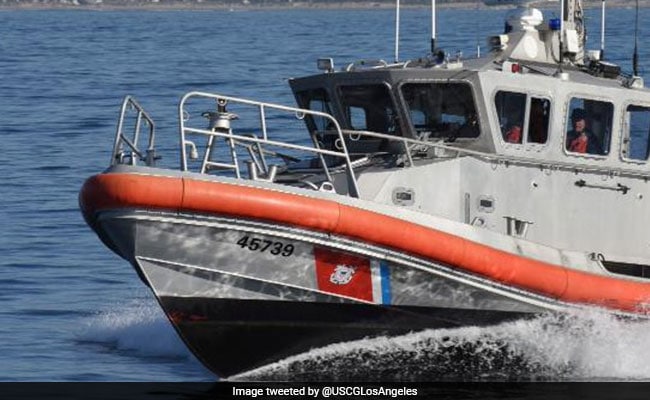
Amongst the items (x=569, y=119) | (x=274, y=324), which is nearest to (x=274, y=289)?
(x=274, y=324)

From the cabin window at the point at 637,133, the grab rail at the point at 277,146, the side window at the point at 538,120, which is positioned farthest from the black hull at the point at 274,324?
the cabin window at the point at 637,133

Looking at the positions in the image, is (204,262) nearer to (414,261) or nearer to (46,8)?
(414,261)

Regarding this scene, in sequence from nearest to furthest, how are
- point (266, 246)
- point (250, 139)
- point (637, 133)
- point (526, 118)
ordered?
1. point (250, 139)
2. point (266, 246)
3. point (526, 118)
4. point (637, 133)

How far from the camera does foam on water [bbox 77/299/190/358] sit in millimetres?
16422

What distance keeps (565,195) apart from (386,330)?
2.08 meters

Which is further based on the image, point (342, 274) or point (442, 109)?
point (442, 109)

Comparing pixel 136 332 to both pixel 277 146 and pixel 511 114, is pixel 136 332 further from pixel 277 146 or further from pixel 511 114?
pixel 511 114

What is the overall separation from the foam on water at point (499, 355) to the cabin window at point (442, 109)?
5.68 feet

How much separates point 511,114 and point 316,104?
6.01 feet

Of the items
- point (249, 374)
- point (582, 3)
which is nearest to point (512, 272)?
point (249, 374)

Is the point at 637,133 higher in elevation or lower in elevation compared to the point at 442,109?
lower

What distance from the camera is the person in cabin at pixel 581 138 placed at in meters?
15.3

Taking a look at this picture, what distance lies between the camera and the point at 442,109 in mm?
15172

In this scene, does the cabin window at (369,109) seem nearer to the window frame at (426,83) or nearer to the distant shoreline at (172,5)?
the window frame at (426,83)
